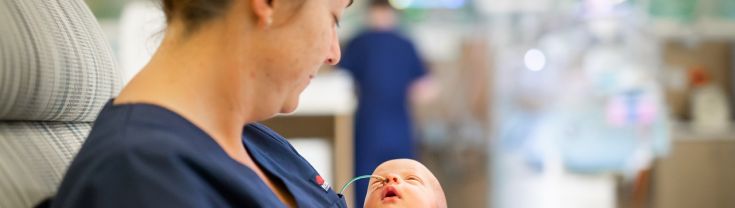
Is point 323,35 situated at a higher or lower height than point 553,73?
higher

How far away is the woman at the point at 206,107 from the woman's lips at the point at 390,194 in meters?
0.22

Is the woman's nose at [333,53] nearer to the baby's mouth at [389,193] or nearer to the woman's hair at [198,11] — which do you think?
the woman's hair at [198,11]

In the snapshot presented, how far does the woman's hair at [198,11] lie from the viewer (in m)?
0.71

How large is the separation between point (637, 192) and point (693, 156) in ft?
1.05

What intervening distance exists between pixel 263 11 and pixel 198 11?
0.06 meters

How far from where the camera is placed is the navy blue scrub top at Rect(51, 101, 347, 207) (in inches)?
23.3

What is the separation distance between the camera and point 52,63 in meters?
0.81

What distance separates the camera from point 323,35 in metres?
0.81

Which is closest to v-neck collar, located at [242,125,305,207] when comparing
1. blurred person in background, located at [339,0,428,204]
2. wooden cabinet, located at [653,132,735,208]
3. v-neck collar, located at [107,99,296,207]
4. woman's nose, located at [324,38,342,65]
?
v-neck collar, located at [107,99,296,207]

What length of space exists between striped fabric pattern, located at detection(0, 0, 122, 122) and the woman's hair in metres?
0.18

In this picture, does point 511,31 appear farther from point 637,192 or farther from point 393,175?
point 393,175

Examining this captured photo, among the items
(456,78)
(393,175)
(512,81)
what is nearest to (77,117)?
(393,175)

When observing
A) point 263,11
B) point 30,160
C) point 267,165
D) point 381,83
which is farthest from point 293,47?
point 381,83

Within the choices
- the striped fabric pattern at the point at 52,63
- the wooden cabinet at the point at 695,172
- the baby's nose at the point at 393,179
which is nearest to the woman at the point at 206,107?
the striped fabric pattern at the point at 52,63
